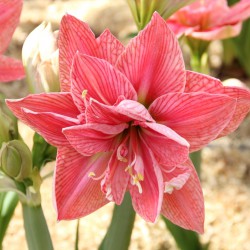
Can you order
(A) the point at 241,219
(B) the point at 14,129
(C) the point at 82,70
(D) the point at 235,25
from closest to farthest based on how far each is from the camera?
(C) the point at 82,70, (B) the point at 14,129, (D) the point at 235,25, (A) the point at 241,219

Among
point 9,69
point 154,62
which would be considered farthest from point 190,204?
point 9,69

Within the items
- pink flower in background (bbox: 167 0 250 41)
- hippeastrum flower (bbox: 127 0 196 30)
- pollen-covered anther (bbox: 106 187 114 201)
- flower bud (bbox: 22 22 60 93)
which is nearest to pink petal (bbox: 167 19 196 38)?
pink flower in background (bbox: 167 0 250 41)

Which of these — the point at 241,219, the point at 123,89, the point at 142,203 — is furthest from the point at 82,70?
the point at 241,219

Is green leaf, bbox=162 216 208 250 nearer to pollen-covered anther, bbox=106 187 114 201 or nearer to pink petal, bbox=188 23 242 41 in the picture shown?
pink petal, bbox=188 23 242 41

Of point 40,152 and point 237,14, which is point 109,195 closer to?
point 40,152

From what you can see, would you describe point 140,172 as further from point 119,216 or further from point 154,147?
point 119,216

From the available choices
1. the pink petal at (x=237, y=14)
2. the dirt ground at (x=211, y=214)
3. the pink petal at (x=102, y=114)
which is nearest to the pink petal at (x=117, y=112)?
the pink petal at (x=102, y=114)
